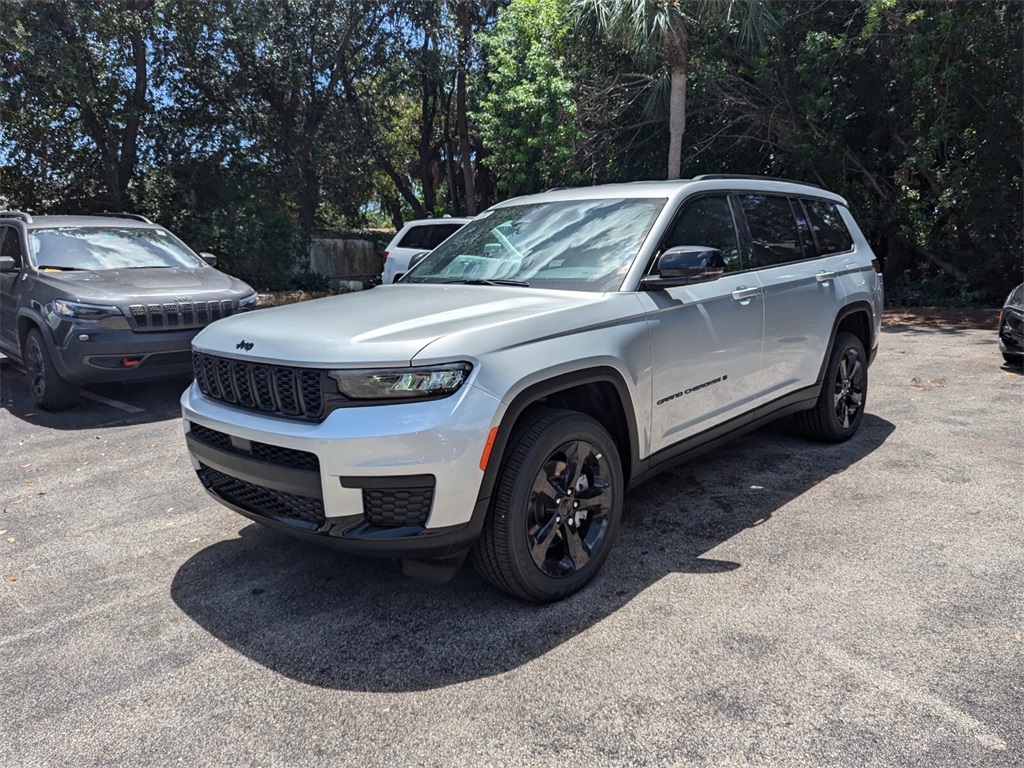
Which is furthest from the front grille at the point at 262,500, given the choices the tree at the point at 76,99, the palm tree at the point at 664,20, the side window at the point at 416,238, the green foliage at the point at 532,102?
the green foliage at the point at 532,102

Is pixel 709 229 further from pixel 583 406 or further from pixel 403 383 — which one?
pixel 403 383

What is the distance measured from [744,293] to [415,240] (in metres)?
9.71

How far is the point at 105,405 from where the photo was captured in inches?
296

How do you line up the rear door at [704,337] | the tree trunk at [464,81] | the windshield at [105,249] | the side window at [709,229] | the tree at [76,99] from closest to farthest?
the rear door at [704,337]
the side window at [709,229]
the windshield at [105,249]
the tree at [76,99]
the tree trunk at [464,81]

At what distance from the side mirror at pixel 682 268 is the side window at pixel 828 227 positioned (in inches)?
76.4

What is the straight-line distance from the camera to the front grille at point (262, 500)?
3.06 metres

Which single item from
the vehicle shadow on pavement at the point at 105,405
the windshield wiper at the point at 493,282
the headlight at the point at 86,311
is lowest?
the vehicle shadow on pavement at the point at 105,405

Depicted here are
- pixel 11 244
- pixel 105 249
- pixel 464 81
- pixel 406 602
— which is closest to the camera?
pixel 406 602

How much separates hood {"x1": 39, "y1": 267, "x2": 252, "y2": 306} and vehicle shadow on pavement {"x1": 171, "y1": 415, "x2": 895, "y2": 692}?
3556 mm

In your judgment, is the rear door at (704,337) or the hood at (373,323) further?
the rear door at (704,337)

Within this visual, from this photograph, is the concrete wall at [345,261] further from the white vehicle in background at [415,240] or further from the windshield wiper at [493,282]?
the windshield wiper at [493,282]

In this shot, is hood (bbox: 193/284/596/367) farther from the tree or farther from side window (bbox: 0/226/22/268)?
the tree

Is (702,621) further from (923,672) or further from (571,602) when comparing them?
(923,672)

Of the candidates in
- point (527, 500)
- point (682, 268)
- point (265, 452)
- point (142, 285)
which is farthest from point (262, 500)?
point (142, 285)
